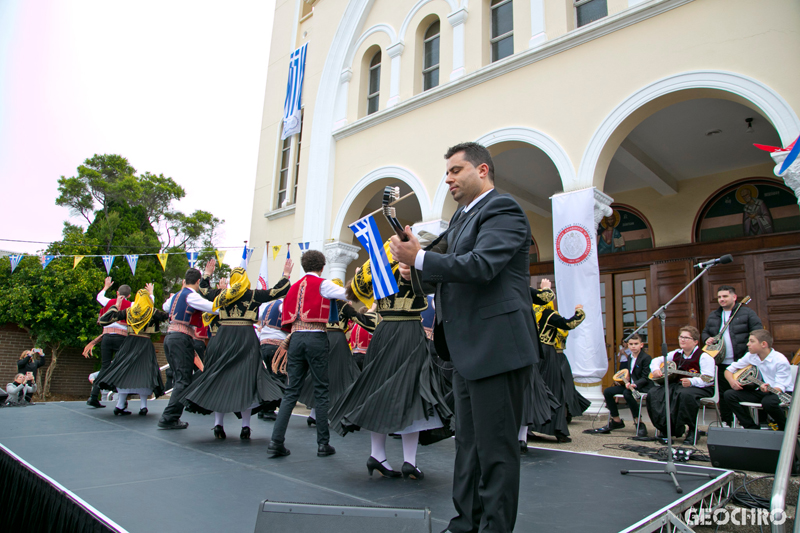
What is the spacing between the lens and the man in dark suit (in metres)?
1.96

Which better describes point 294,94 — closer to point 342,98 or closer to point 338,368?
point 342,98

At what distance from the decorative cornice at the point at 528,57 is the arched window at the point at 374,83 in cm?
91

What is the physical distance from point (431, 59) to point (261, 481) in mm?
10810

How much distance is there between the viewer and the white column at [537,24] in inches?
372

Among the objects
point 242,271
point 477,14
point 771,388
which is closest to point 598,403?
point 771,388

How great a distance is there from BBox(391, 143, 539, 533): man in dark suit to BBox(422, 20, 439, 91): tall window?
34.0 ft

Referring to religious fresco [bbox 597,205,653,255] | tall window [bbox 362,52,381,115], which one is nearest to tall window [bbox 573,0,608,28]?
religious fresco [bbox 597,205,653,255]

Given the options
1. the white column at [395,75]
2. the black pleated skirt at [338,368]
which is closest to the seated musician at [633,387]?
the black pleated skirt at [338,368]

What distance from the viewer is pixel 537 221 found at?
45.4 feet

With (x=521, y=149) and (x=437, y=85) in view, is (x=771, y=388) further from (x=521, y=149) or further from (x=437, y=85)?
Answer: (x=437, y=85)

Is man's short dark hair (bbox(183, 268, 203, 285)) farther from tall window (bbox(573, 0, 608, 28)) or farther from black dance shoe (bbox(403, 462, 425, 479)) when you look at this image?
tall window (bbox(573, 0, 608, 28))

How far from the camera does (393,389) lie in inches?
148

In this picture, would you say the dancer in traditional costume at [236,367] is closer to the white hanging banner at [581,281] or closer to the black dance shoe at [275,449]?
the black dance shoe at [275,449]

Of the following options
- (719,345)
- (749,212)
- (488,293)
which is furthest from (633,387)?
(749,212)
